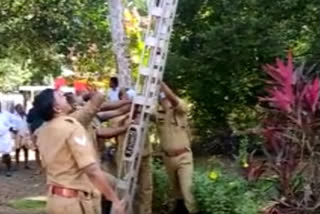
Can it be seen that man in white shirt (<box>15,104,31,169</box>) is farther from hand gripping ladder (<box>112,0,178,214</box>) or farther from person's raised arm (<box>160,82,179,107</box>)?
hand gripping ladder (<box>112,0,178,214</box>)

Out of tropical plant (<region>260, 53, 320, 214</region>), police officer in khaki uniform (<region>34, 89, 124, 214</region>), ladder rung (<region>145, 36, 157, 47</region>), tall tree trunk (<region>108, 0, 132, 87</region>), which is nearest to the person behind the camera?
police officer in khaki uniform (<region>34, 89, 124, 214</region>)

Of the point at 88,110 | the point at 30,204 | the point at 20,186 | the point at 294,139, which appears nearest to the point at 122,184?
the point at 88,110

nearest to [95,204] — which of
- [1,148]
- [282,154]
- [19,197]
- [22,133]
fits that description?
[282,154]

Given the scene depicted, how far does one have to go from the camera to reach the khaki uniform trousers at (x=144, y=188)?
340 inches

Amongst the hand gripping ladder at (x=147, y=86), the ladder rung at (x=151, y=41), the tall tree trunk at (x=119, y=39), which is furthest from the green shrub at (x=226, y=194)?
the tall tree trunk at (x=119, y=39)

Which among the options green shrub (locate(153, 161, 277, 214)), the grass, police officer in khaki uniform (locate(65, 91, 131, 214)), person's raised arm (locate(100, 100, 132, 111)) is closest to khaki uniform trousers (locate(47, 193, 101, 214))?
police officer in khaki uniform (locate(65, 91, 131, 214))

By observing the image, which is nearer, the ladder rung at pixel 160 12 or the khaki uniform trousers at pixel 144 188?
the ladder rung at pixel 160 12

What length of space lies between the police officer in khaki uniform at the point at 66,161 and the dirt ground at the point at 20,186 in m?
5.57

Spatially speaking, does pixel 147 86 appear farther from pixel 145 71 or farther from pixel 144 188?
pixel 144 188

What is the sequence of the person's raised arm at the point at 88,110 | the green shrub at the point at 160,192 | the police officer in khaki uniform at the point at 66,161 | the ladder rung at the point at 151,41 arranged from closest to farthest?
the police officer in khaki uniform at the point at 66,161
the person's raised arm at the point at 88,110
the ladder rung at the point at 151,41
the green shrub at the point at 160,192

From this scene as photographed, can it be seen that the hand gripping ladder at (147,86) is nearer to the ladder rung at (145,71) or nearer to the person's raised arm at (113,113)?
the ladder rung at (145,71)

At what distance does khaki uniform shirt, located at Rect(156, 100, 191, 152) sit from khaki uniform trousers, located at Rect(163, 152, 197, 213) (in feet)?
0.48

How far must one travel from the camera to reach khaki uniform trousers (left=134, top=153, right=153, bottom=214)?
8.63m

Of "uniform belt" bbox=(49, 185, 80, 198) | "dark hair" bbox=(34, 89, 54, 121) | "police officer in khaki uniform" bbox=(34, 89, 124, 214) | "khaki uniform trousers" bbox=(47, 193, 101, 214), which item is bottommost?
"khaki uniform trousers" bbox=(47, 193, 101, 214)
